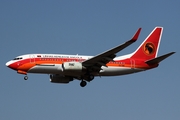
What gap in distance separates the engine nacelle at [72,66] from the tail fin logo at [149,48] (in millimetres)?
11424

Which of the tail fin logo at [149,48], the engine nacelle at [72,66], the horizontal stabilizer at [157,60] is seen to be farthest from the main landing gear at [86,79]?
the tail fin logo at [149,48]

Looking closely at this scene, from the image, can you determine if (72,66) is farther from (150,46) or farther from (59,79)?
(150,46)

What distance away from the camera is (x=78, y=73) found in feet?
191

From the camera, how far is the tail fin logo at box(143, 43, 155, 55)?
64.8 metres

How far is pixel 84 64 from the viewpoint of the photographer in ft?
190

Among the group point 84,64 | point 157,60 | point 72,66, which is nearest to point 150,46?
point 157,60

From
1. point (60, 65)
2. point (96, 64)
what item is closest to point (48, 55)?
point (60, 65)

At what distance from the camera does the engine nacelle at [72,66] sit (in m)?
56.6

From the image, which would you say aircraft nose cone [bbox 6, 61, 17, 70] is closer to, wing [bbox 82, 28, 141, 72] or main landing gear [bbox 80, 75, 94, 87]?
wing [bbox 82, 28, 141, 72]

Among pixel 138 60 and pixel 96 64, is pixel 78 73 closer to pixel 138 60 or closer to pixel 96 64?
pixel 96 64

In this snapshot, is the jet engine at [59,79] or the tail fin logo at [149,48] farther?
the tail fin logo at [149,48]

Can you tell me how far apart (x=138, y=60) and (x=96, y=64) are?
22.8ft

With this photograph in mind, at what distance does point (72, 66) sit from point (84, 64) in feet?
5.92

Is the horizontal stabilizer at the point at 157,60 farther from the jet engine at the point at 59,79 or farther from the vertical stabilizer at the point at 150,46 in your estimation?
the jet engine at the point at 59,79
